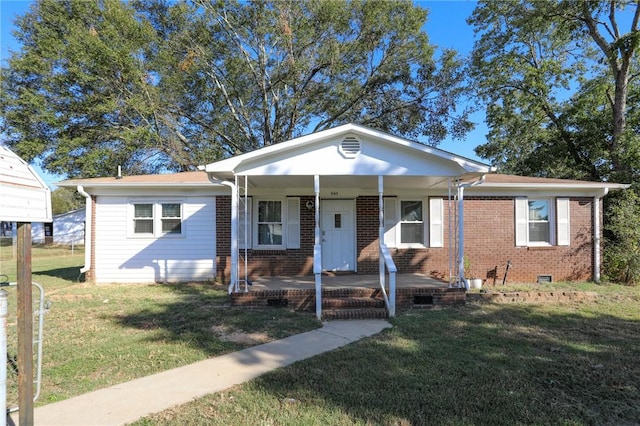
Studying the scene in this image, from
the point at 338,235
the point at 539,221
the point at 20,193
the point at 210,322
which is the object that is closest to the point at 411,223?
the point at 338,235

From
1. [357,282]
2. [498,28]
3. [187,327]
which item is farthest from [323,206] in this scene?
[498,28]

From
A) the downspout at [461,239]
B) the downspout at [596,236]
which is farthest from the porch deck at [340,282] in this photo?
the downspout at [596,236]

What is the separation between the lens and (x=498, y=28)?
17562 millimetres

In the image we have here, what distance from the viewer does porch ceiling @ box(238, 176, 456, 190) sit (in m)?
8.41

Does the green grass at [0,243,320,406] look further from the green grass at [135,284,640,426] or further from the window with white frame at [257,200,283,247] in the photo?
the window with white frame at [257,200,283,247]

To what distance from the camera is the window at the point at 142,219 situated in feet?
35.0

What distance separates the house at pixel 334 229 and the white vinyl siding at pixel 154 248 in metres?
0.03

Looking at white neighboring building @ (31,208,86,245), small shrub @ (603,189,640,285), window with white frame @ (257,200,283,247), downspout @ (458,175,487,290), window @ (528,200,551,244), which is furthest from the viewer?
white neighboring building @ (31,208,86,245)

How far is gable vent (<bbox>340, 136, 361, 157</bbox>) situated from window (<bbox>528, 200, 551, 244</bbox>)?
6421 mm

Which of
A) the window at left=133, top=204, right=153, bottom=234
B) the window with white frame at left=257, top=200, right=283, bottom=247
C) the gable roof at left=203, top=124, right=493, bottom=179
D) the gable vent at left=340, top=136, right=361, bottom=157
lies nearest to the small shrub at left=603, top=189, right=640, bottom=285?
the gable roof at left=203, top=124, right=493, bottom=179

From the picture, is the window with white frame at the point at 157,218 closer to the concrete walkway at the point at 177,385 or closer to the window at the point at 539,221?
the concrete walkway at the point at 177,385

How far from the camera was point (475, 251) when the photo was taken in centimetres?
1092

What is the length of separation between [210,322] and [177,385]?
2.56 m

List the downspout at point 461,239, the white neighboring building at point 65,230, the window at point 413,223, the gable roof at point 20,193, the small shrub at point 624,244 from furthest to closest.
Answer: the white neighboring building at point 65,230, the window at point 413,223, the small shrub at point 624,244, the downspout at point 461,239, the gable roof at point 20,193
